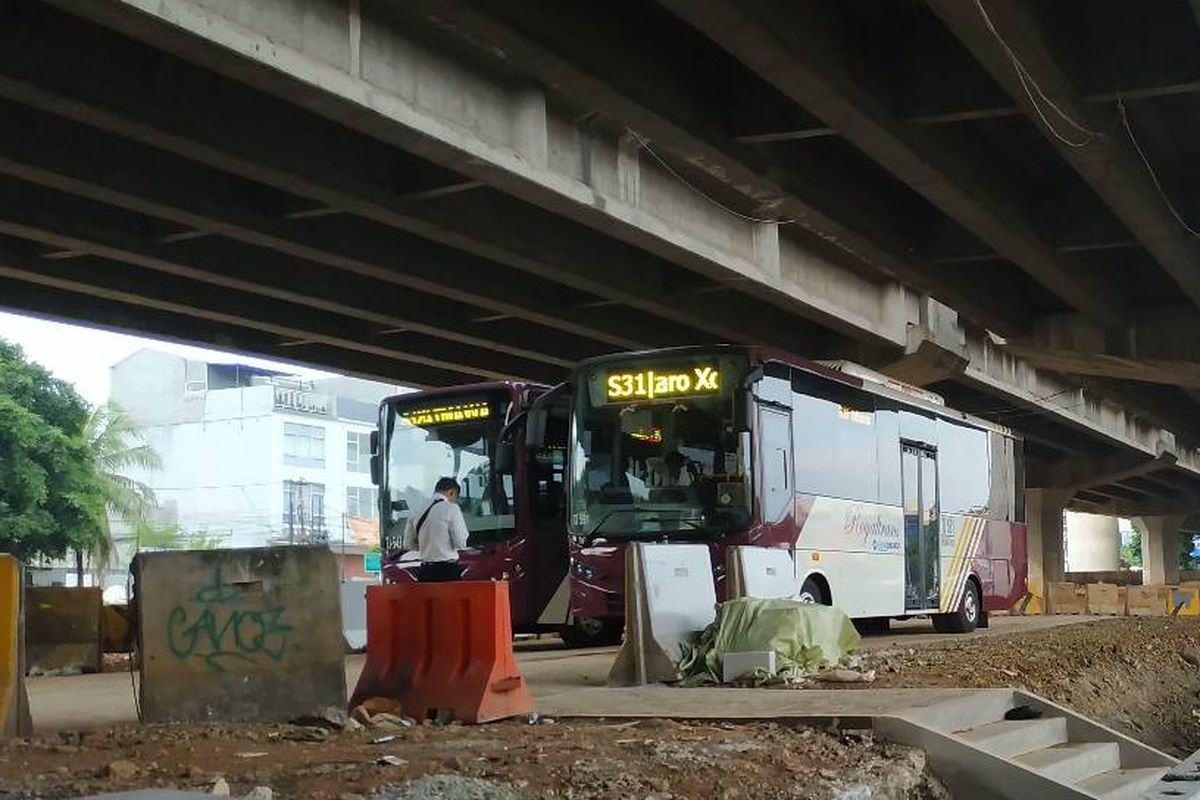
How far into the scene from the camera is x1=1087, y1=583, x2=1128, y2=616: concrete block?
34.3 meters

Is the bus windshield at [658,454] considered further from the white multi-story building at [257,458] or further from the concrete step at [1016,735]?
the white multi-story building at [257,458]

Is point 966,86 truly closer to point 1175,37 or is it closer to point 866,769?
point 1175,37

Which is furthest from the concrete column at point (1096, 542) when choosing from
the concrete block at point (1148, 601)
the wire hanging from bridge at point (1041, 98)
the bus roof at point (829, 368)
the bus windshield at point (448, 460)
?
the wire hanging from bridge at point (1041, 98)

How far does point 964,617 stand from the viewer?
22031 mm

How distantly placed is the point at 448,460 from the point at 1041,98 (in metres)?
10.3

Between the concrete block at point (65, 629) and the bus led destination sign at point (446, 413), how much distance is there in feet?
17.2

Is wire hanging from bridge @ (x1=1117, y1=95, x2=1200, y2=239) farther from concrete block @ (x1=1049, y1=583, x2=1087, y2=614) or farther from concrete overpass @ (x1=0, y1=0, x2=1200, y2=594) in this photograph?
concrete block @ (x1=1049, y1=583, x2=1087, y2=614)

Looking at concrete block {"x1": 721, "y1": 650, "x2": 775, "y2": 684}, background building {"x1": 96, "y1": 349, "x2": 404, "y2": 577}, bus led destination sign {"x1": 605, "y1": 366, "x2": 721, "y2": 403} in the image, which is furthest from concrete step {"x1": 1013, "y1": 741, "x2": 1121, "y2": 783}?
background building {"x1": 96, "y1": 349, "x2": 404, "y2": 577}

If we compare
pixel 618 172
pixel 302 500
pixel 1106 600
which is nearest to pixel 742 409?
pixel 618 172

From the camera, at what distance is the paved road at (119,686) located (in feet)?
31.8

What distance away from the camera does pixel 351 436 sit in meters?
68.9

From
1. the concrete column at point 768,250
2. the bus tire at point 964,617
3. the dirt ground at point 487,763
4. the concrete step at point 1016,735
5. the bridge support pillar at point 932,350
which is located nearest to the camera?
the dirt ground at point 487,763

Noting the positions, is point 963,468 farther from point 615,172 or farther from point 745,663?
point 745,663

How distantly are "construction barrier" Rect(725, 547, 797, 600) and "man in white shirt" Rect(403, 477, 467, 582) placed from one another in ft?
9.02
